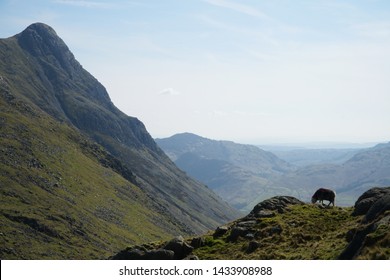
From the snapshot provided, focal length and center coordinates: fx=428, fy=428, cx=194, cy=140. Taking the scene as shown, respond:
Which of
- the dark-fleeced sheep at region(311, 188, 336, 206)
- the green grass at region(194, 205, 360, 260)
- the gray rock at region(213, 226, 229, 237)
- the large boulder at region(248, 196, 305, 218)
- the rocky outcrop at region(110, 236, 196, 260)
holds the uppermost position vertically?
the dark-fleeced sheep at region(311, 188, 336, 206)

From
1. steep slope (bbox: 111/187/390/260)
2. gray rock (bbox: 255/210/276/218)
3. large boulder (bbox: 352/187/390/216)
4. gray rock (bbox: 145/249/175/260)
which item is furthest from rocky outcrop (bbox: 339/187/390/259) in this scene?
gray rock (bbox: 145/249/175/260)

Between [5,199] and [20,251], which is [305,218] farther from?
[5,199]

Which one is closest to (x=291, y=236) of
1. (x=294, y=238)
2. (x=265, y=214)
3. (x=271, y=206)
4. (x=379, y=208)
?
(x=294, y=238)

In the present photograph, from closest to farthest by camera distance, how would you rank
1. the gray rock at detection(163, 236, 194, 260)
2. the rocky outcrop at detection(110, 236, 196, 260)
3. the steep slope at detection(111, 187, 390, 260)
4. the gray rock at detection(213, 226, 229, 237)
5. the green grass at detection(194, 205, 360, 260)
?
the steep slope at detection(111, 187, 390, 260)
the green grass at detection(194, 205, 360, 260)
the rocky outcrop at detection(110, 236, 196, 260)
the gray rock at detection(163, 236, 194, 260)
the gray rock at detection(213, 226, 229, 237)

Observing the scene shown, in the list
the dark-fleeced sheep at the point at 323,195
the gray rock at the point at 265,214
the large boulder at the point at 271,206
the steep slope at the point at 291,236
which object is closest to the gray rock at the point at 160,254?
the steep slope at the point at 291,236

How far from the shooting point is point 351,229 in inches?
1468

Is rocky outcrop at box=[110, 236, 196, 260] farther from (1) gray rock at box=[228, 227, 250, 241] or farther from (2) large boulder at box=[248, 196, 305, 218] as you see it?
(2) large boulder at box=[248, 196, 305, 218]

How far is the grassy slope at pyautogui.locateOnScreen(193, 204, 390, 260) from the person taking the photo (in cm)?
3541

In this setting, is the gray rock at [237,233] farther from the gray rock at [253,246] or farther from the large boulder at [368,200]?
the large boulder at [368,200]

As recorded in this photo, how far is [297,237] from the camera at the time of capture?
132 feet

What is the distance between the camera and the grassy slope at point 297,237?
35406mm

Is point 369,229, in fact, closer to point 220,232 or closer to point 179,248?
point 179,248
